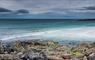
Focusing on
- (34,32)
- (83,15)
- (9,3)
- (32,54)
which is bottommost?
(32,54)

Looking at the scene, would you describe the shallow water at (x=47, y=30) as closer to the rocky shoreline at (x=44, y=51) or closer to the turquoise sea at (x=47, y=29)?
the turquoise sea at (x=47, y=29)

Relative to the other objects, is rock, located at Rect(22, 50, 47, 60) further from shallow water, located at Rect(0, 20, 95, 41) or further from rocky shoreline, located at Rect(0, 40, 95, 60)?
shallow water, located at Rect(0, 20, 95, 41)

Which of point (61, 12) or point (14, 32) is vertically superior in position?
point (61, 12)

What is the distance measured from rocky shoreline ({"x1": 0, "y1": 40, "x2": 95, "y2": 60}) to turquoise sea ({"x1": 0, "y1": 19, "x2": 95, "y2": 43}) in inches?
8.7

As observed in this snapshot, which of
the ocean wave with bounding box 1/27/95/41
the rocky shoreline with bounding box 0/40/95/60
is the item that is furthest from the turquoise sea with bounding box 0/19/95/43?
the rocky shoreline with bounding box 0/40/95/60

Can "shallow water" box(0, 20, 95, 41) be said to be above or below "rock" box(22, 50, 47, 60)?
above

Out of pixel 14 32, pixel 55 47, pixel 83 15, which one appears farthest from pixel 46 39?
pixel 83 15

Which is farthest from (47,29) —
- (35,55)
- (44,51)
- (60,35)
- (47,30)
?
(35,55)

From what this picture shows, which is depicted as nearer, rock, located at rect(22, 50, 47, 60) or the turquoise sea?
rock, located at rect(22, 50, 47, 60)

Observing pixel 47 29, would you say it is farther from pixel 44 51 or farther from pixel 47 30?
pixel 44 51

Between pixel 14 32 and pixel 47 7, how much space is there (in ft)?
2.34

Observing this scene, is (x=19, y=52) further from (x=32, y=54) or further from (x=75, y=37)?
(x=75, y=37)

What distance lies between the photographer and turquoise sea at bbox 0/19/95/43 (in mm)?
3243

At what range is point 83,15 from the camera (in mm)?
3473
